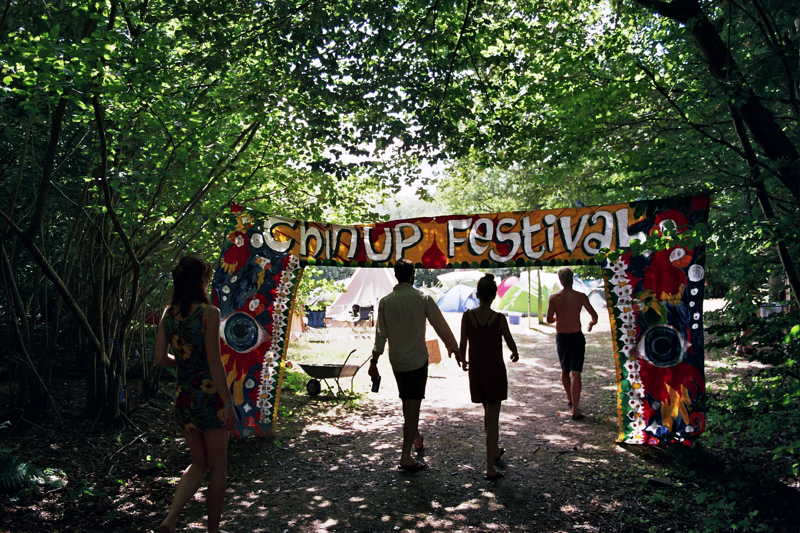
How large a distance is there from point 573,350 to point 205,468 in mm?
5120

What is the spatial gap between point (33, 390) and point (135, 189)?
9.78 ft

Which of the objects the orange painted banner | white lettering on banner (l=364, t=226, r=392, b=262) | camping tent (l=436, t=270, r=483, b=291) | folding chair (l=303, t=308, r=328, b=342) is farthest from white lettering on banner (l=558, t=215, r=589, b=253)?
camping tent (l=436, t=270, r=483, b=291)

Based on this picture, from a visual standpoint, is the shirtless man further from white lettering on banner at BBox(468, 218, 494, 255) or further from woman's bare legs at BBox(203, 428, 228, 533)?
woman's bare legs at BBox(203, 428, 228, 533)

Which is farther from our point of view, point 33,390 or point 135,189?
point 33,390

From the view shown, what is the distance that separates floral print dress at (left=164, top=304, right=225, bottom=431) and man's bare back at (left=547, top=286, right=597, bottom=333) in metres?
4.90

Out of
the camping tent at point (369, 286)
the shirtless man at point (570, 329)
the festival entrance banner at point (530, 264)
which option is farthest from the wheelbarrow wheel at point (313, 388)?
the camping tent at point (369, 286)

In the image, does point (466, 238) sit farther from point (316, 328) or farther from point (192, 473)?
point (316, 328)

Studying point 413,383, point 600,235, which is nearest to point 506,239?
point 600,235

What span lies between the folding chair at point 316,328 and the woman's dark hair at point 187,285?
13.1 metres

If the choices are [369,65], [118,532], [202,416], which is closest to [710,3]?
[369,65]

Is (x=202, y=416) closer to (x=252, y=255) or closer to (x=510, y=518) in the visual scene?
(x=510, y=518)

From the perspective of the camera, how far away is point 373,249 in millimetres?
7102

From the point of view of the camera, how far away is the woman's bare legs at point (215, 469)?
374 cm

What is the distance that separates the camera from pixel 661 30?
7.84 meters
